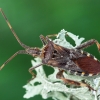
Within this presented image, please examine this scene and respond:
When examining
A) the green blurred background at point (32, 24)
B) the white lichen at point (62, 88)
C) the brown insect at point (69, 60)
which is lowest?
the white lichen at point (62, 88)

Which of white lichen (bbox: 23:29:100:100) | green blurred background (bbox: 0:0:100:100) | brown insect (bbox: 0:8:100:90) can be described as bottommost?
white lichen (bbox: 23:29:100:100)

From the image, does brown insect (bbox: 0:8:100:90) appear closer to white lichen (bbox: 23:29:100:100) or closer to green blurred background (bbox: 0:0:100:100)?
white lichen (bbox: 23:29:100:100)

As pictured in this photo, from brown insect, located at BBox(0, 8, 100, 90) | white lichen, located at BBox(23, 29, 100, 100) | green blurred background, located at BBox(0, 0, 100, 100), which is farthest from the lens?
green blurred background, located at BBox(0, 0, 100, 100)

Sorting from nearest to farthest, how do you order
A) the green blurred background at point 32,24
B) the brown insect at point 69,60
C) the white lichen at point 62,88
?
the white lichen at point 62,88
the brown insect at point 69,60
the green blurred background at point 32,24

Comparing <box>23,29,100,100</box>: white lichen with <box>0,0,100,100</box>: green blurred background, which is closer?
<box>23,29,100,100</box>: white lichen

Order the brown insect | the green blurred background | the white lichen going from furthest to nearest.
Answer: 1. the green blurred background
2. the brown insect
3. the white lichen

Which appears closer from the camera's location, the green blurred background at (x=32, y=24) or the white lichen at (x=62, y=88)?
the white lichen at (x=62, y=88)

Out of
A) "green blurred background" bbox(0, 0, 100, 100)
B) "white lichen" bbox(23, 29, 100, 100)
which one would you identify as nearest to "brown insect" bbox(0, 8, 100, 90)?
"white lichen" bbox(23, 29, 100, 100)

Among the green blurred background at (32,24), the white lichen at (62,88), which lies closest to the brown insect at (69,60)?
the white lichen at (62,88)

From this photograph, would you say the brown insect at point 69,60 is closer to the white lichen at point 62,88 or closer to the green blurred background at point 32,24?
the white lichen at point 62,88
